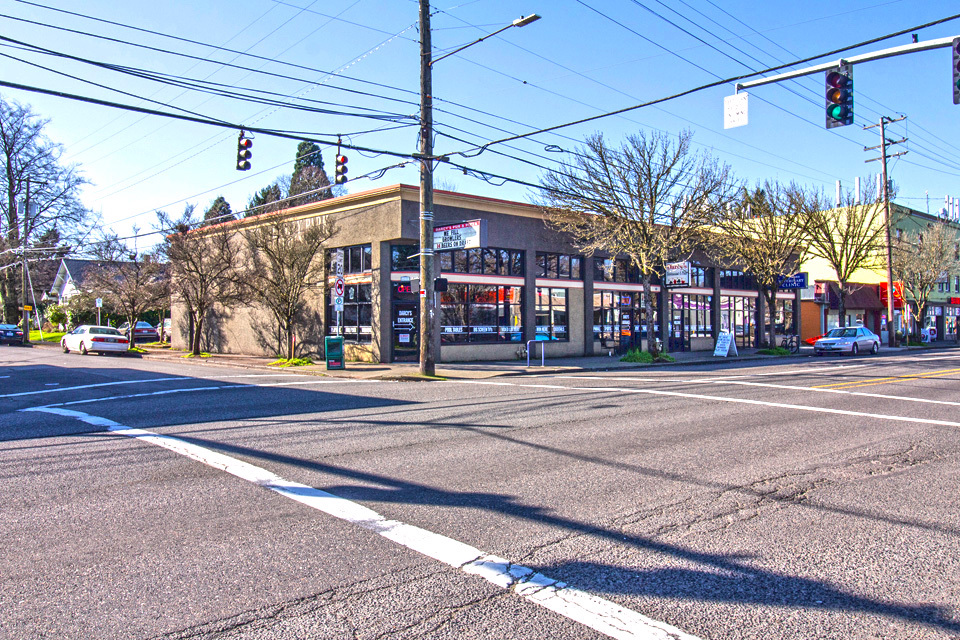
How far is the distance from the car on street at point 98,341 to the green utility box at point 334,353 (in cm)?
1534

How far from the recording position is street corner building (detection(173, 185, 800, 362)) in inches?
962

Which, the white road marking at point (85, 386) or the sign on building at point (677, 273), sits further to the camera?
the sign on building at point (677, 273)

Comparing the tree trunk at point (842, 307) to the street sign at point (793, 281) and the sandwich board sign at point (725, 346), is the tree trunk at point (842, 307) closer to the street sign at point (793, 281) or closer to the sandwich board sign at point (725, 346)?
the street sign at point (793, 281)

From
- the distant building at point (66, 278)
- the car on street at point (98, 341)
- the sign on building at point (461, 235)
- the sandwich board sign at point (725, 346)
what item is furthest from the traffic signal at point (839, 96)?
the distant building at point (66, 278)

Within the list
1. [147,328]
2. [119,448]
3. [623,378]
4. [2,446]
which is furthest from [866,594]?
[147,328]

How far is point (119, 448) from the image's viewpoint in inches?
322

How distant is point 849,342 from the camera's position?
32.8 metres

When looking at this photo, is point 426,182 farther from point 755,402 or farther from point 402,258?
point 755,402

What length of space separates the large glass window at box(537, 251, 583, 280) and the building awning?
2669 centimetres

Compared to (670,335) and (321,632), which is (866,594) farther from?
(670,335)

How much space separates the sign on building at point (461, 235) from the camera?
64.2 ft

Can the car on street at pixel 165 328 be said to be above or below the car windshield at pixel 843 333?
above

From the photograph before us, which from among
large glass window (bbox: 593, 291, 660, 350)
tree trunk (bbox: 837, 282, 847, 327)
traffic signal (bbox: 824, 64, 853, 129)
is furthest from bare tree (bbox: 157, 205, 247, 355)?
tree trunk (bbox: 837, 282, 847, 327)

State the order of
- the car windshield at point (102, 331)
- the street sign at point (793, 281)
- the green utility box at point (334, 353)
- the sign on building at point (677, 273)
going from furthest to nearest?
the street sign at point (793, 281), the car windshield at point (102, 331), the sign on building at point (677, 273), the green utility box at point (334, 353)
